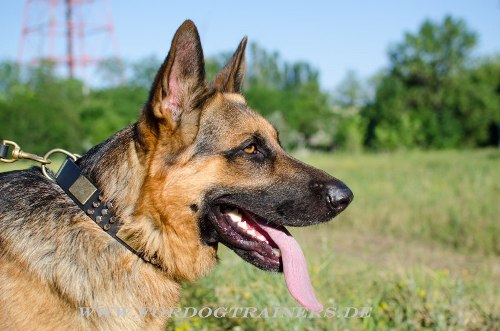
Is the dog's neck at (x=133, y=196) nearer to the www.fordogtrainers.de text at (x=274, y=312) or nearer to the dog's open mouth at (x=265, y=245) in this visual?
the dog's open mouth at (x=265, y=245)

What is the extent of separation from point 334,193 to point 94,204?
4.92 ft

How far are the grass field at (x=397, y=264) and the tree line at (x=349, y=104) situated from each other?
52.6 ft

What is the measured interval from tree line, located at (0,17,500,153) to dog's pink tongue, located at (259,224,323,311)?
71.5 feet

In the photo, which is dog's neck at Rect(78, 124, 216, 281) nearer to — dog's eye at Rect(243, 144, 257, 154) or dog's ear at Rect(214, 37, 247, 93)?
dog's eye at Rect(243, 144, 257, 154)

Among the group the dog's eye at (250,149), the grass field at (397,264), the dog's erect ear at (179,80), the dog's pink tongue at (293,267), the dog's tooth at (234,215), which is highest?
the dog's erect ear at (179,80)

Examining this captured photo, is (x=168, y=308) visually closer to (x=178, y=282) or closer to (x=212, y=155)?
(x=178, y=282)

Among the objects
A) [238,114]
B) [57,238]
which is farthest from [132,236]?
[238,114]

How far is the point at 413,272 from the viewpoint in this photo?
5.85m

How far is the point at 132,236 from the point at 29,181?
0.82m

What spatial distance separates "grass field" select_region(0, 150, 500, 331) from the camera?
4492 mm

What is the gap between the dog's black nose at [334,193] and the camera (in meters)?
3.32

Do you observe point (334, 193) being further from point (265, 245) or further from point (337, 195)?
point (265, 245)

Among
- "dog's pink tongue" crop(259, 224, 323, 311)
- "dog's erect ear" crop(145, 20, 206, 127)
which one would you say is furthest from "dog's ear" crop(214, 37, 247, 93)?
"dog's pink tongue" crop(259, 224, 323, 311)

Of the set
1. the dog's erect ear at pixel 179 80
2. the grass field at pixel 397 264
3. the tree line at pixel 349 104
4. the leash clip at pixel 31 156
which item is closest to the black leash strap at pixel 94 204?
the leash clip at pixel 31 156
